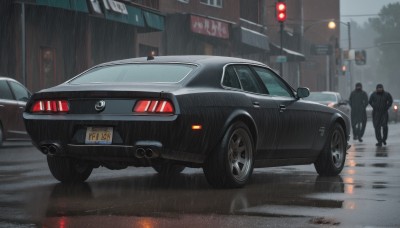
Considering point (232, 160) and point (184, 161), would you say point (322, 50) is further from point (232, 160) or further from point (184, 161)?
point (184, 161)

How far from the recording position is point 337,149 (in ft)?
37.4

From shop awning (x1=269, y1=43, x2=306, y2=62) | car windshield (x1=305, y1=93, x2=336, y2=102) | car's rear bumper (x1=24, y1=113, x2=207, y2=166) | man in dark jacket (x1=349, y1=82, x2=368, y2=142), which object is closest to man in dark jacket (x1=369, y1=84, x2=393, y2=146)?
man in dark jacket (x1=349, y1=82, x2=368, y2=142)

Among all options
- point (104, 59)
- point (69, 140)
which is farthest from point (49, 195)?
point (104, 59)

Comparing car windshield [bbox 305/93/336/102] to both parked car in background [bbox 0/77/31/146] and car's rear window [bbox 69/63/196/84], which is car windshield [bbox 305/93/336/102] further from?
car's rear window [bbox 69/63/196/84]

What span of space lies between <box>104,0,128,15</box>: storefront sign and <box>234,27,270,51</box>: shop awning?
10296mm

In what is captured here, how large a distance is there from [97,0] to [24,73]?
392 centimetres

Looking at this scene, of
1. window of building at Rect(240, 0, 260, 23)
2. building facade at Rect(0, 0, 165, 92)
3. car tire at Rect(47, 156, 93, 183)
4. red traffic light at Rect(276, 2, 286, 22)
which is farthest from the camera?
window of building at Rect(240, 0, 260, 23)

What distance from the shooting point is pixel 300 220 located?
6.64 meters

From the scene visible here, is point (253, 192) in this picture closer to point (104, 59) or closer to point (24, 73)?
point (24, 73)

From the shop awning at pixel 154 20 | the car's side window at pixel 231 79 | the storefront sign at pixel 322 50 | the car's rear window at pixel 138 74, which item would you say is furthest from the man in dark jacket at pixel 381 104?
the storefront sign at pixel 322 50

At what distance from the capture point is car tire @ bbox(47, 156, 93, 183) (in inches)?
371

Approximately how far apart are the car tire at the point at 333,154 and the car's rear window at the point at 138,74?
2590 millimetres

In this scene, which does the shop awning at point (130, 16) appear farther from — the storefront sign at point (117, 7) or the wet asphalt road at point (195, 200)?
the wet asphalt road at point (195, 200)

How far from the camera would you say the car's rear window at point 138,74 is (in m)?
8.99
